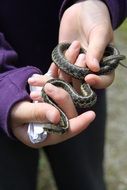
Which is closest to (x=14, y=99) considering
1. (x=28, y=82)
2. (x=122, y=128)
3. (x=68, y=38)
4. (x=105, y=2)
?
(x=28, y=82)

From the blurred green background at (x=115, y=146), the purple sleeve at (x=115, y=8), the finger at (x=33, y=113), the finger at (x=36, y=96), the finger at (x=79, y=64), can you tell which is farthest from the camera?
the blurred green background at (x=115, y=146)

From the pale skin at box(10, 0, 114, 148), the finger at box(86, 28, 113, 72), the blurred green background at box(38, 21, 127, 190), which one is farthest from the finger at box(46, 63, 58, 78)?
the blurred green background at box(38, 21, 127, 190)

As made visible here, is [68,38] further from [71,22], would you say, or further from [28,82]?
[28,82]

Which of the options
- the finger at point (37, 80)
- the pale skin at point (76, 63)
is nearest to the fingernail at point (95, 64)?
the pale skin at point (76, 63)

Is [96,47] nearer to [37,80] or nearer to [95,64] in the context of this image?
[95,64]

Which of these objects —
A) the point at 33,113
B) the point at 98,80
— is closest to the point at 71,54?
the point at 98,80

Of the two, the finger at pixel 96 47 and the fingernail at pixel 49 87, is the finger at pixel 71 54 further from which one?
the fingernail at pixel 49 87

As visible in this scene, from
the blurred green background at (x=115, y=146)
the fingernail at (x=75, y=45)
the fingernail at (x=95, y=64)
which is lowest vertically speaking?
the blurred green background at (x=115, y=146)

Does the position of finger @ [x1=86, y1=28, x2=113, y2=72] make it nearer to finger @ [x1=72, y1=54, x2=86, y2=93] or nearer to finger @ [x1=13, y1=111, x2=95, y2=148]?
finger @ [x1=72, y1=54, x2=86, y2=93]
